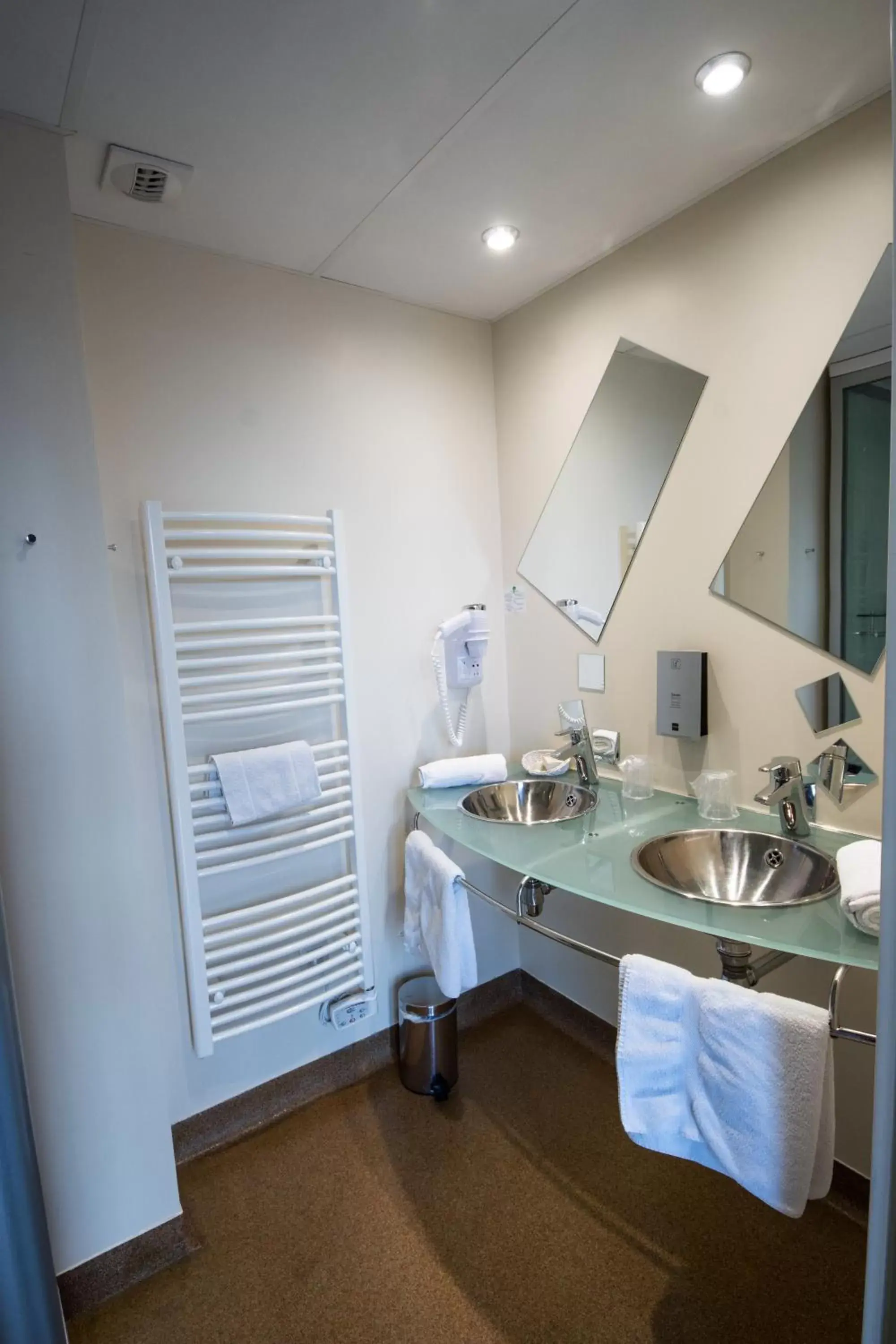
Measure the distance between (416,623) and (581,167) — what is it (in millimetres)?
1293

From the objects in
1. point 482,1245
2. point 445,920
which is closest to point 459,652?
point 445,920

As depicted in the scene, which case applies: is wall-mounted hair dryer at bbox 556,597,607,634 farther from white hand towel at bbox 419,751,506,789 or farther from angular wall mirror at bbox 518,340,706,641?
white hand towel at bbox 419,751,506,789

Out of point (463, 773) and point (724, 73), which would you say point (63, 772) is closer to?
point (463, 773)

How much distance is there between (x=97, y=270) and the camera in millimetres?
1662

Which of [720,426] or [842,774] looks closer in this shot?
[842,774]

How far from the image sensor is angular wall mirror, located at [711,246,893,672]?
4.66 feet

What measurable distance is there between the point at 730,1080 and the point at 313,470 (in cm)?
179

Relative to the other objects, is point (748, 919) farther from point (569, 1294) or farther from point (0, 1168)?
→ point (0, 1168)

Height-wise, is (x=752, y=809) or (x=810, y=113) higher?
(x=810, y=113)

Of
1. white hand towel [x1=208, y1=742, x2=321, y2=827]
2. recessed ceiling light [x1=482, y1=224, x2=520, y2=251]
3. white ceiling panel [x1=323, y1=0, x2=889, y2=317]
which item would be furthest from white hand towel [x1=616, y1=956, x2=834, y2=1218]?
recessed ceiling light [x1=482, y1=224, x2=520, y2=251]

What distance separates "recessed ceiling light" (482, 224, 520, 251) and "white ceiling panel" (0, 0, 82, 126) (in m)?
1.00

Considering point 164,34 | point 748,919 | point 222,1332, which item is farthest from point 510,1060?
point 164,34

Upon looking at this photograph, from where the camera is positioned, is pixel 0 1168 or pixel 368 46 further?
pixel 368 46

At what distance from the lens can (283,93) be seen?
1.28 metres
